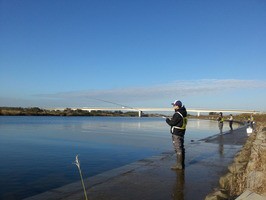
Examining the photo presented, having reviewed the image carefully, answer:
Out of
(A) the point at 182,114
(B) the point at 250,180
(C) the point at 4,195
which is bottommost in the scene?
(C) the point at 4,195

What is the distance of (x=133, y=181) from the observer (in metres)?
8.32

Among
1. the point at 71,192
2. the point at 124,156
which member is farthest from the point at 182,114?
the point at 124,156

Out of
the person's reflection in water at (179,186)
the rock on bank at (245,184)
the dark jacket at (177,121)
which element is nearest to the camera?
the rock on bank at (245,184)

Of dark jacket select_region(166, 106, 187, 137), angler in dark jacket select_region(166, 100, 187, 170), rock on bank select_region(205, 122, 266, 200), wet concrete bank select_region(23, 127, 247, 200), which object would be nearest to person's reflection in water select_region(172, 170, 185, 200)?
wet concrete bank select_region(23, 127, 247, 200)

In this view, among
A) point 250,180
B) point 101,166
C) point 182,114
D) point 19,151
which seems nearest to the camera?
point 250,180

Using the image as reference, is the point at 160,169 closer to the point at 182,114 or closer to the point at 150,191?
the point at 182,114

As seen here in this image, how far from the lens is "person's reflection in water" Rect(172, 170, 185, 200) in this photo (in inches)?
275

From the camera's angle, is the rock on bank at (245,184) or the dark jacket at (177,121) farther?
the dark jacket at (177,121)

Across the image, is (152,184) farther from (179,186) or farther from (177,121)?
(177,121)

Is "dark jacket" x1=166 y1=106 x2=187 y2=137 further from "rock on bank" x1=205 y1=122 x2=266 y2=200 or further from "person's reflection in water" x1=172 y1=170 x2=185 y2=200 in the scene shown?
"rock on bank" x1=205 y1=122 x2=266 y2=200

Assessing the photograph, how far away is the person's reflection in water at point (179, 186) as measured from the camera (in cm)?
697

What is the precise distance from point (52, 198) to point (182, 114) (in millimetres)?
4290

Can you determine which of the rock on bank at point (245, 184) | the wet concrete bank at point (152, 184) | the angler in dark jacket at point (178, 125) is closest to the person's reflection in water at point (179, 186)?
the wet concrete bank at point (152, 184)

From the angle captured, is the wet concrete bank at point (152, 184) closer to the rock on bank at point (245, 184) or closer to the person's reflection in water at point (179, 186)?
the person's reflection in water at point (179, 186)
